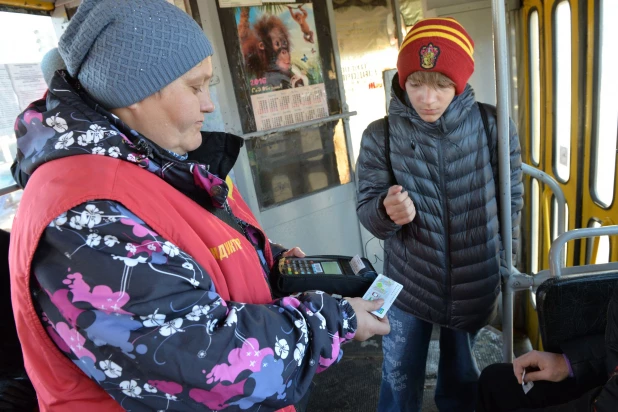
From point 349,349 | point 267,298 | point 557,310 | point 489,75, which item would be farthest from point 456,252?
point 489,75

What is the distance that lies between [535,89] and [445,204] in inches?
77.4

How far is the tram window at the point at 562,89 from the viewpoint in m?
2.42

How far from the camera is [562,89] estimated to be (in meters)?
2.59

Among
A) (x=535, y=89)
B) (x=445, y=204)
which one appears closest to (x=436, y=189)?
(x=445, y=204)

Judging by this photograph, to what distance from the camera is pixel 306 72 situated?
3.02m

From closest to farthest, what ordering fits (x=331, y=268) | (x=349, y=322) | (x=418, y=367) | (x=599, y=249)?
(x=349, y=322), (x=331, y=268), (x=418, y=367), (x=599, y=249)

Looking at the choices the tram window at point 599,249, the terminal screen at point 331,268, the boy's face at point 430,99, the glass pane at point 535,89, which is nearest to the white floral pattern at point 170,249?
the terminal screen at point 331,268

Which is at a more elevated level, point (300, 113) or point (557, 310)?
point (300, 113)

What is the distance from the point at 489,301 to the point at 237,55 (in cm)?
213

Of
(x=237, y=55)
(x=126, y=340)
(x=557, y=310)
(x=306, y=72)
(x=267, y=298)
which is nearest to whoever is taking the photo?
(x=126, y=340)

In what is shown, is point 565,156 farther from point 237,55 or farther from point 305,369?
point 305,369

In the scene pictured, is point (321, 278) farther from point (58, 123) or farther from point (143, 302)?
point (58, 123)

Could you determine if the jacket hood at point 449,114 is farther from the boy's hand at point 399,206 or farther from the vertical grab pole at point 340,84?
the vertical grab pole at point 340,84

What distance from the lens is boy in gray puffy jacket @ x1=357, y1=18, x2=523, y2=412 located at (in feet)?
5.02
